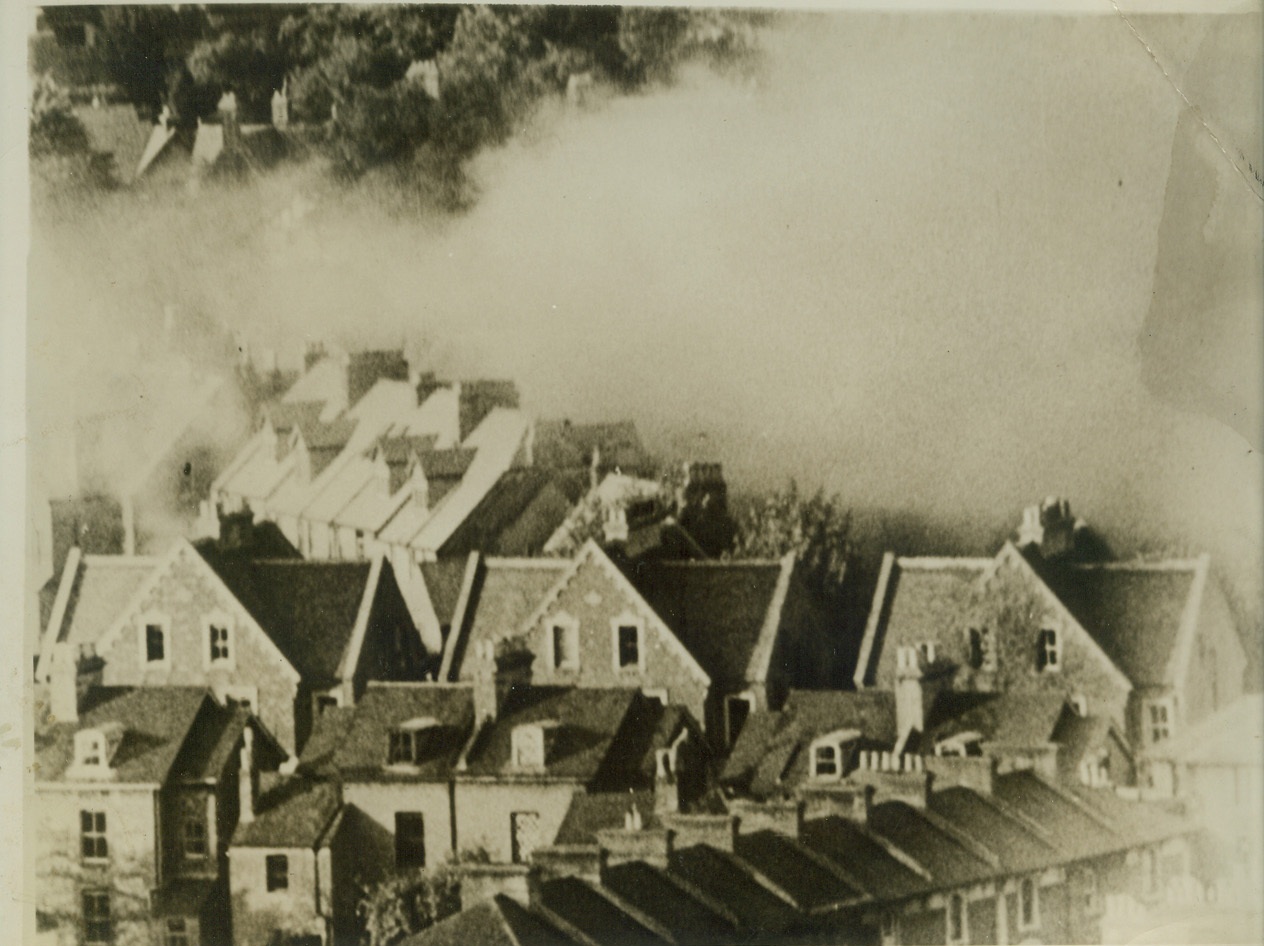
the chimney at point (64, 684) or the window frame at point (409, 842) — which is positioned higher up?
the chimney at point (64, 684)

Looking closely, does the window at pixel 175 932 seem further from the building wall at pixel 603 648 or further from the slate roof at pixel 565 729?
the building wall at pixel 603 648

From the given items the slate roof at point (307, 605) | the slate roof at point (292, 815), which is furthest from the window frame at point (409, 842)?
the slate roof at point (307, 605)

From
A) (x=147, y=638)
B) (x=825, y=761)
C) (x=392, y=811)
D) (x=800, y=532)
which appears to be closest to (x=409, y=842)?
(x=392, y=811)

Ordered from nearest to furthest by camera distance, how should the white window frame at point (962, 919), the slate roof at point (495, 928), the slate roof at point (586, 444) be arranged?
the slate roof at point (495, 928) < the white window frame at point (962, 919) < the slate roof at point (586, 444)

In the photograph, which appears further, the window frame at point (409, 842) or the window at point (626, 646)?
the window at point (626, 646)

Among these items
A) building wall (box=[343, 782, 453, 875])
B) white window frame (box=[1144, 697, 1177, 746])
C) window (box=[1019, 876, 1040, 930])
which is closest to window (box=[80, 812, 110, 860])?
building wall (box=[343, 782, 453, 875])
